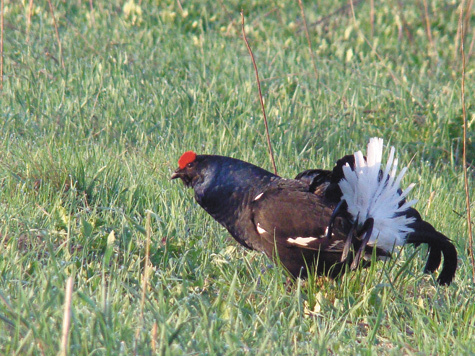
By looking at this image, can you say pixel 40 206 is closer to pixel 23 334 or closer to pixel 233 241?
pixel 233 241

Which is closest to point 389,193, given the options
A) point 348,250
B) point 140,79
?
point 348,250

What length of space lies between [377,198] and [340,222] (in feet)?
0.82

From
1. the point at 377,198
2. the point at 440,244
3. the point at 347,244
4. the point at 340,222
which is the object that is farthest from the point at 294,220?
the point at 440,244

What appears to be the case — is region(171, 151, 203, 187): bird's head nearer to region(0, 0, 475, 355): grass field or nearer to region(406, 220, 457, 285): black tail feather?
region(0, 0, 475, 355): grass field

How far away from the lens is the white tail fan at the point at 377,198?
3.43m

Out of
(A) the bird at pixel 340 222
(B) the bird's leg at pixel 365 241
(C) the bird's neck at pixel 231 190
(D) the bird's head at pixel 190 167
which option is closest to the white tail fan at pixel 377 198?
(A) the bird at pixel 340 222

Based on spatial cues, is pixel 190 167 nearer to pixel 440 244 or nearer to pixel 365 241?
pixel 365 241

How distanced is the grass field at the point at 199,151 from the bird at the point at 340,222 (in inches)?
5.0

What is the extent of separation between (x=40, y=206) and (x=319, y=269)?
176cm

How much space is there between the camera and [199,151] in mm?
5062

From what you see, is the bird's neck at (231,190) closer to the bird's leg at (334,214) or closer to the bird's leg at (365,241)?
the bird's leg at (334,214)

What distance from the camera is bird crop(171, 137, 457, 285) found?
3.41 m

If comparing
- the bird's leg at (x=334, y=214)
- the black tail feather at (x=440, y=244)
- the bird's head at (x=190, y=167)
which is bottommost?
the black tail feather at (x=440, y=244)

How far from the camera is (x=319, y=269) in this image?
3580 millimetres
